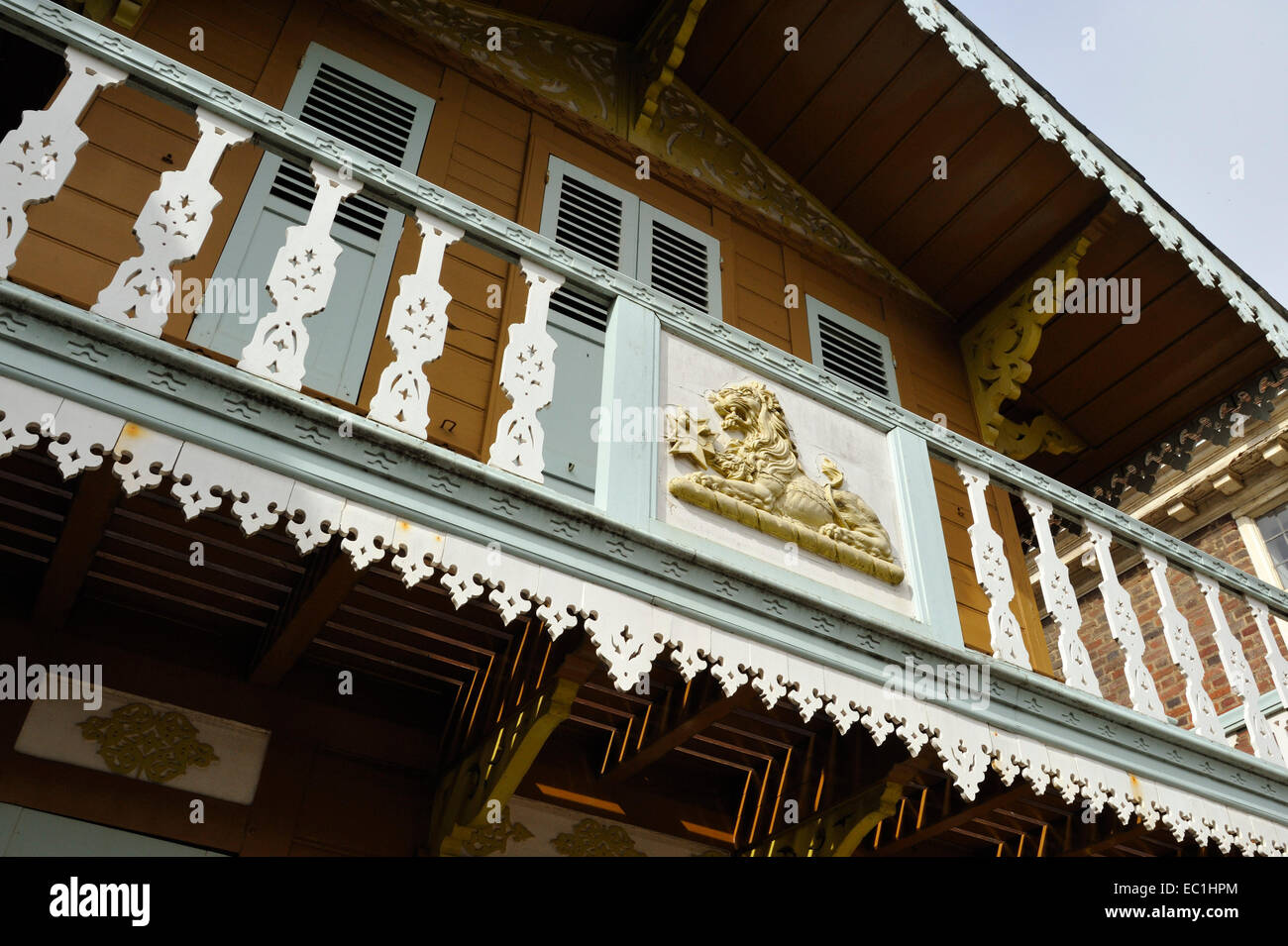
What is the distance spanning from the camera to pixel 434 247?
468 cm

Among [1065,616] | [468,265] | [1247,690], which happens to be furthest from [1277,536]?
[468,265]

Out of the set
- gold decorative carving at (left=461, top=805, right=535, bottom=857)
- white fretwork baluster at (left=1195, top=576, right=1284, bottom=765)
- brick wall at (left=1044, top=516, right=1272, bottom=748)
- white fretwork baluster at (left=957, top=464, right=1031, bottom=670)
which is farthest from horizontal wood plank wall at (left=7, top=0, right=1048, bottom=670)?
brick wall at (left=1044, top=516, right=1272, bottom=748)

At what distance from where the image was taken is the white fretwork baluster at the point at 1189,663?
5766 millimetres

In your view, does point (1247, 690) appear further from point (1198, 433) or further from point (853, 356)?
point (1198, 433)

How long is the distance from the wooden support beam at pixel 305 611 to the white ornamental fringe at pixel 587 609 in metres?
0.24

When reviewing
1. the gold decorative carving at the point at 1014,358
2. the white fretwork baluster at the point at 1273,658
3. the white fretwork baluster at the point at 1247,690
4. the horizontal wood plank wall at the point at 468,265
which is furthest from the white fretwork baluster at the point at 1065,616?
the gold decorative carving at the point at 1014,358

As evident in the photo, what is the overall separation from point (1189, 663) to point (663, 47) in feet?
18.8

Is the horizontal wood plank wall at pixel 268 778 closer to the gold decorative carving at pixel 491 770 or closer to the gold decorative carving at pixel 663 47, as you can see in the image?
the gold decorative carving at pixel 491 770

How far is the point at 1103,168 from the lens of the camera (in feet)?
26.6

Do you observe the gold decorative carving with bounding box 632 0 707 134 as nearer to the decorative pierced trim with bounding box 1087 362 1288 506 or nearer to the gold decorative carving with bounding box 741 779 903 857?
the decorative pierced trim with bounding box 1087 362 1288 506

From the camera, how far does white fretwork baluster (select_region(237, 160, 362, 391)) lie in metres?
4.00

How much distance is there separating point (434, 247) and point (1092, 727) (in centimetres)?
388

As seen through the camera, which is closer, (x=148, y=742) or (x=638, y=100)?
(x=148, y=742)
